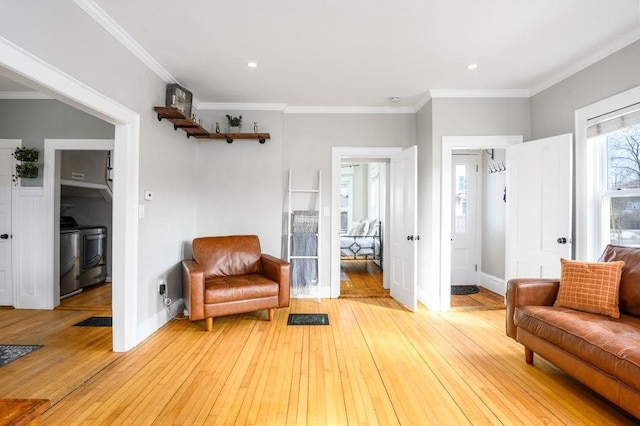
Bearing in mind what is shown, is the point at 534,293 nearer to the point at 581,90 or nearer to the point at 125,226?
the point at 581,90

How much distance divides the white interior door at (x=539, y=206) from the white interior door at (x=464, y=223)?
1255 mm

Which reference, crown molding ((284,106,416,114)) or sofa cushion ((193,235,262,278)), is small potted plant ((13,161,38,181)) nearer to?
sofa cushion ((193,235,262,278))

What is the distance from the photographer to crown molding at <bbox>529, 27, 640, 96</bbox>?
2.53 m

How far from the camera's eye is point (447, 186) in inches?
146

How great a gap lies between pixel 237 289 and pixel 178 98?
6.73 ft

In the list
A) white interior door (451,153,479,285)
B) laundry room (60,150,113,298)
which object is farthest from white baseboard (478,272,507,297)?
laundry room (60,150,113,298)

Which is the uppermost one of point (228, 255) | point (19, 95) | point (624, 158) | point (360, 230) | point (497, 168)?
point (19, 95)

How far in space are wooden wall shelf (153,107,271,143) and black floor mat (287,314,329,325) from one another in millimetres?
2233

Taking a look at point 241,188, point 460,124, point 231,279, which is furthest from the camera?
point 241,188

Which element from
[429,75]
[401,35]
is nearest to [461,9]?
[401,35]

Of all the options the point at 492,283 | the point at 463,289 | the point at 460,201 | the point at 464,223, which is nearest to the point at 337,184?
the point at 460,201

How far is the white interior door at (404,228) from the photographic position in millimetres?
3682

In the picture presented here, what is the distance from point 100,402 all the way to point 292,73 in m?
3.11

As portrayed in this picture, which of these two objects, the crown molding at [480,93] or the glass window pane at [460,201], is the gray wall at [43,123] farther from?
the glass window pane at [460,201]
